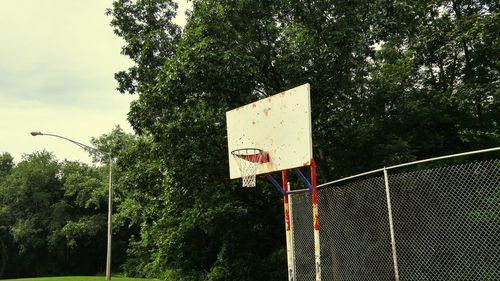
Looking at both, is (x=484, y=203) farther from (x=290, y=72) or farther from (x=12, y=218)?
(x=12, y=218)

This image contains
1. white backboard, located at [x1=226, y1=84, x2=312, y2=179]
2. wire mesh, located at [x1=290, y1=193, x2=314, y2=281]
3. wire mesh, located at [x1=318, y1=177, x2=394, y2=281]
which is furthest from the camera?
wire mesh, located at [x1=290, y1=193, x2=314, y2=281]

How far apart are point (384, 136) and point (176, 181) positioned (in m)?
5.96

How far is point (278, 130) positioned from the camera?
25.3ft

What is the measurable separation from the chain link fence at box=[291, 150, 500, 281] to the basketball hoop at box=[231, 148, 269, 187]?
1407mm

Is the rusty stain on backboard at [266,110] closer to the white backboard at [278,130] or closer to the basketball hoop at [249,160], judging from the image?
the white backboard at [278,130]

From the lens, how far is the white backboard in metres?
7.28

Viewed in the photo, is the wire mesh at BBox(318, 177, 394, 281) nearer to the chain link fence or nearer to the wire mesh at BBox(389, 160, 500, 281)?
the chain link fence

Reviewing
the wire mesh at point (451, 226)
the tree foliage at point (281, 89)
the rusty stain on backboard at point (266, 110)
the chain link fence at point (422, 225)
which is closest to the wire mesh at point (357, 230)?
the chain link fence at point (422, 225)

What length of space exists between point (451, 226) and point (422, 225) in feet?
1.32

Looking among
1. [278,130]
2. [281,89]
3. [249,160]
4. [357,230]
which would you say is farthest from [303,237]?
[281,89]

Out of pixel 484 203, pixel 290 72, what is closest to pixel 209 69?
pixel 290 72

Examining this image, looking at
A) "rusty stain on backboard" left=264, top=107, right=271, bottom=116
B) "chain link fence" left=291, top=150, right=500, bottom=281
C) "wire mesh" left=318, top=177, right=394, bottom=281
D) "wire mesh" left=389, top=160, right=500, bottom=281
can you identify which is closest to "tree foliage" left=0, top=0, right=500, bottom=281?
"rusty stain on backboard" left=264, top=107, right=271, bottom=116

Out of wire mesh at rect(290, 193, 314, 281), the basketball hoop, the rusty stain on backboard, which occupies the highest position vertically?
the rusty stain on backboard

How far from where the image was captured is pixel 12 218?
44.0 metres
